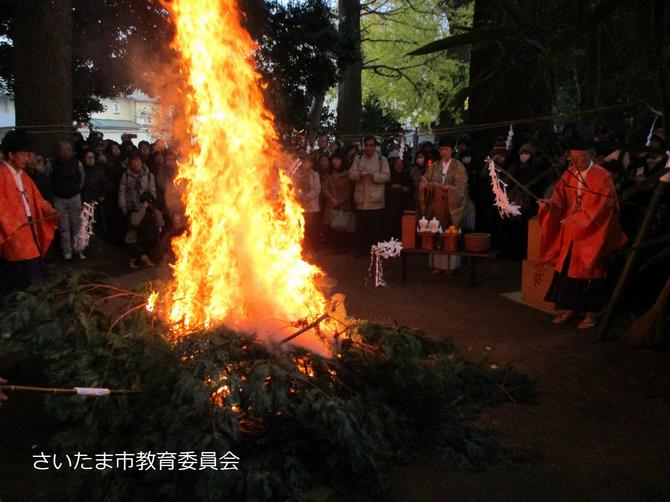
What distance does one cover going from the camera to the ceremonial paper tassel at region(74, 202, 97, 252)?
10.6 m

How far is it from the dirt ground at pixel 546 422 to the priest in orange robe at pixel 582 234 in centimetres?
37

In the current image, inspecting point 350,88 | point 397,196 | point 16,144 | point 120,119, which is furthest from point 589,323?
point 120,119

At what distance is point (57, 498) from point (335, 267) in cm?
772

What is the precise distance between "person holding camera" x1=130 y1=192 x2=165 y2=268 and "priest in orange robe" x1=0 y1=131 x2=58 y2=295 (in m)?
3.62

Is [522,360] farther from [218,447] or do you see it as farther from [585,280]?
[218,447]

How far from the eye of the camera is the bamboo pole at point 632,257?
6.57 metres

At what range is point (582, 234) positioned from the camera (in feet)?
24.1

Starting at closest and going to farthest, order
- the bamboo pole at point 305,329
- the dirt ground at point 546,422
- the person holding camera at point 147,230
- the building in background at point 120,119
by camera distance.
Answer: the dirt ground at point 546,422 → the bamboo pole at point 305,329 → the person holding camera at point 147,230 → the building in background at point 120,119

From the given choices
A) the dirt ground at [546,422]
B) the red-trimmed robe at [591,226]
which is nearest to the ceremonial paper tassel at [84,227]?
the dirt ground at [546,422]

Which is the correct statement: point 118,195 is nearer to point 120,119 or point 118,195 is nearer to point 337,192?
point 337,192

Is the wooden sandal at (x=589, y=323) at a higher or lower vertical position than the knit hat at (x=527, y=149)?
lower

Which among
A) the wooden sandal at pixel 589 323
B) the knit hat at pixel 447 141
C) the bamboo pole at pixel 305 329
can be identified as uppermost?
the knit hat at pixel 447 141

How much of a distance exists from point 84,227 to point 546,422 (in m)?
8.22

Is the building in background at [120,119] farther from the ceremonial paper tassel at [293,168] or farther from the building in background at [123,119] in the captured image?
the ceremonial paper tassel at [293,168]
